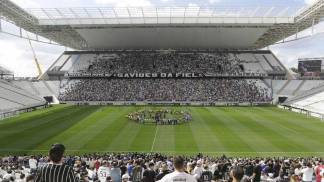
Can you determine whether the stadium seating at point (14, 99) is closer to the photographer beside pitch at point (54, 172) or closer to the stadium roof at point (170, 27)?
the stadium roof at point (170, 27)

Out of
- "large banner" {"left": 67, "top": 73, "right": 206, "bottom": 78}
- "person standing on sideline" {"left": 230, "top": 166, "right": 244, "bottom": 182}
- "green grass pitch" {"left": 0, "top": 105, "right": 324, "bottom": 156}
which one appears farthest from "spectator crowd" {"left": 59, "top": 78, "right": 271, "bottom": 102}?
"person standing on sideline" {"left": 230, "top": 166, "right": 244, "bottom": 182}

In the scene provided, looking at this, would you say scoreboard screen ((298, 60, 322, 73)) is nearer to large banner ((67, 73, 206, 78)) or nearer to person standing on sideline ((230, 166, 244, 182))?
large banner ((67, 73, 206, 78))

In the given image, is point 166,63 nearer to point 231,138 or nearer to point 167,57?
point 167,57

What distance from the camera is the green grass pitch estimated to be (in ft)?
100

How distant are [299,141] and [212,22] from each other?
45843mm

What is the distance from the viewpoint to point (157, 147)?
31141 mm

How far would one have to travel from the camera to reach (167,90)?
8144 cm

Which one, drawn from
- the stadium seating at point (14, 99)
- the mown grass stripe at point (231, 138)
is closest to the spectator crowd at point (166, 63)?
the stadium seating at point (14, 99)

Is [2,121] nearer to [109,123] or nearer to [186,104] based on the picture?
[109,123]

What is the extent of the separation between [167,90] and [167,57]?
1719 centimetres

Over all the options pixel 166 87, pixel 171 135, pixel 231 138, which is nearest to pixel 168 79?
pixel 166 87

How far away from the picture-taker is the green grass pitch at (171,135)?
30.5m

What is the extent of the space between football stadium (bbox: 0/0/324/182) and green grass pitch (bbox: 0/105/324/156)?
0.32 ft

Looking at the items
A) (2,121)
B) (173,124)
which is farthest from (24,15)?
(173,124)
